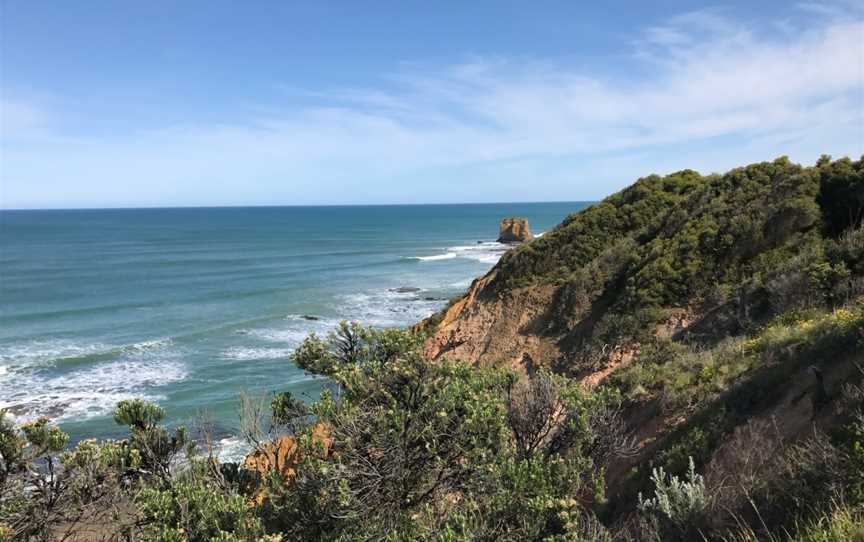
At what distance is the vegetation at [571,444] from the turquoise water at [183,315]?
45.2 feet

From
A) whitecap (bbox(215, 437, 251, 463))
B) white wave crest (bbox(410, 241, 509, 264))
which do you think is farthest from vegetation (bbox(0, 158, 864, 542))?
white wave crest (bbox(410, 241, 509, 264))

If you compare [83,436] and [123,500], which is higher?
[123,500]

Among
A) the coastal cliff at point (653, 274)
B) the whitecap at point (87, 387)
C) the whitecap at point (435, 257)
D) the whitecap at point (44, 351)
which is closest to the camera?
the coastal cliff at point (653, 274)

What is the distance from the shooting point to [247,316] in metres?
44.7

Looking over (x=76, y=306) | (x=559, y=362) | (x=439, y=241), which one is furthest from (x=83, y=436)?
(x=439, y=241)

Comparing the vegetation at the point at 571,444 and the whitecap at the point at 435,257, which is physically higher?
the vegetation at the point at 571,444

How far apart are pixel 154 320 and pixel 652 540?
44.3 meters

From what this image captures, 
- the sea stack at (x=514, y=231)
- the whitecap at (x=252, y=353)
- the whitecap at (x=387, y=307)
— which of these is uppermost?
the sea stack at (x=514, y=231)

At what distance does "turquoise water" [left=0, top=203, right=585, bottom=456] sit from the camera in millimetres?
29016

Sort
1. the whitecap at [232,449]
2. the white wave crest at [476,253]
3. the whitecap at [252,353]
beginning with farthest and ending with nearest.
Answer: the white wave crest at [476,253] < the whitecap at [252,353] < the whitecap at [232,449]

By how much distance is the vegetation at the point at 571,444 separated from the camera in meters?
6.84

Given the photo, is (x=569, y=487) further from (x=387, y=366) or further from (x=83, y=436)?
(x=83, y=436)

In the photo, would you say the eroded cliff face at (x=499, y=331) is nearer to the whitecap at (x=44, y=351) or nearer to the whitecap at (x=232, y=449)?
the whitecap at (x=232, y=449)

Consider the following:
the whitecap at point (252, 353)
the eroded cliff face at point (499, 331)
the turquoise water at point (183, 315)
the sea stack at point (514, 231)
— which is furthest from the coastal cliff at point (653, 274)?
the sea stack at point (514, 231)
